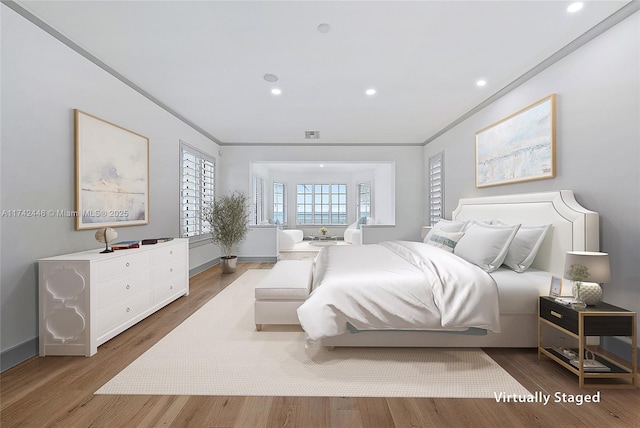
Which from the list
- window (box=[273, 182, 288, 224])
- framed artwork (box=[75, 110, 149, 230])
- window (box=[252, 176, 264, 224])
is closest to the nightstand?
framed artwork (box=[75, 110, 149, 230])

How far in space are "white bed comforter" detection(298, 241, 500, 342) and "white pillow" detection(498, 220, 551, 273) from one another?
63 cm

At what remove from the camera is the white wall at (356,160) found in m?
6.21

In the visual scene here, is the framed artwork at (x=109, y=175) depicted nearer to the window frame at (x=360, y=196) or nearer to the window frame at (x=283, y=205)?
the window frame at (x=283, y=205)

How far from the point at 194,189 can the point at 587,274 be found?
5.18 meters

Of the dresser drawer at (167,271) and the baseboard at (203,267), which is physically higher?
the dresser drawer at (167,271)

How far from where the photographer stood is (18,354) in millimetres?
2102

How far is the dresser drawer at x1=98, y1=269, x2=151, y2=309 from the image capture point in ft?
7.74

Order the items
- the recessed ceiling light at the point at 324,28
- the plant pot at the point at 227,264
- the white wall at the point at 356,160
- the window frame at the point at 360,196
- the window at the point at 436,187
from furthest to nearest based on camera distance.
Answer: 1. the window frame at the point at 360,196
2. the white wall at the point at 356,160
3. the window at the point at 436,187
4. the plant pot at the point at 227,264
5. the recessed ceiling light at the point at 324,28

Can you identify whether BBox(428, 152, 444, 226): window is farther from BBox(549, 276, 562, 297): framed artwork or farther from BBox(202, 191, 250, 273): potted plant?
BBox(202, 191, 250, 273): potted plant

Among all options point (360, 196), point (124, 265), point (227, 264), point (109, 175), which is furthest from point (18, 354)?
point (360, 196)

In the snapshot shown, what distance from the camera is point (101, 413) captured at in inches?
63.6

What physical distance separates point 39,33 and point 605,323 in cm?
465

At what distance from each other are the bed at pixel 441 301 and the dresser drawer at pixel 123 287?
1656mm

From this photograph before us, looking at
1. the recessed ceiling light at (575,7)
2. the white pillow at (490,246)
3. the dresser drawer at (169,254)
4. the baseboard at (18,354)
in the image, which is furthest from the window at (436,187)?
the baseboard at (18,354)
